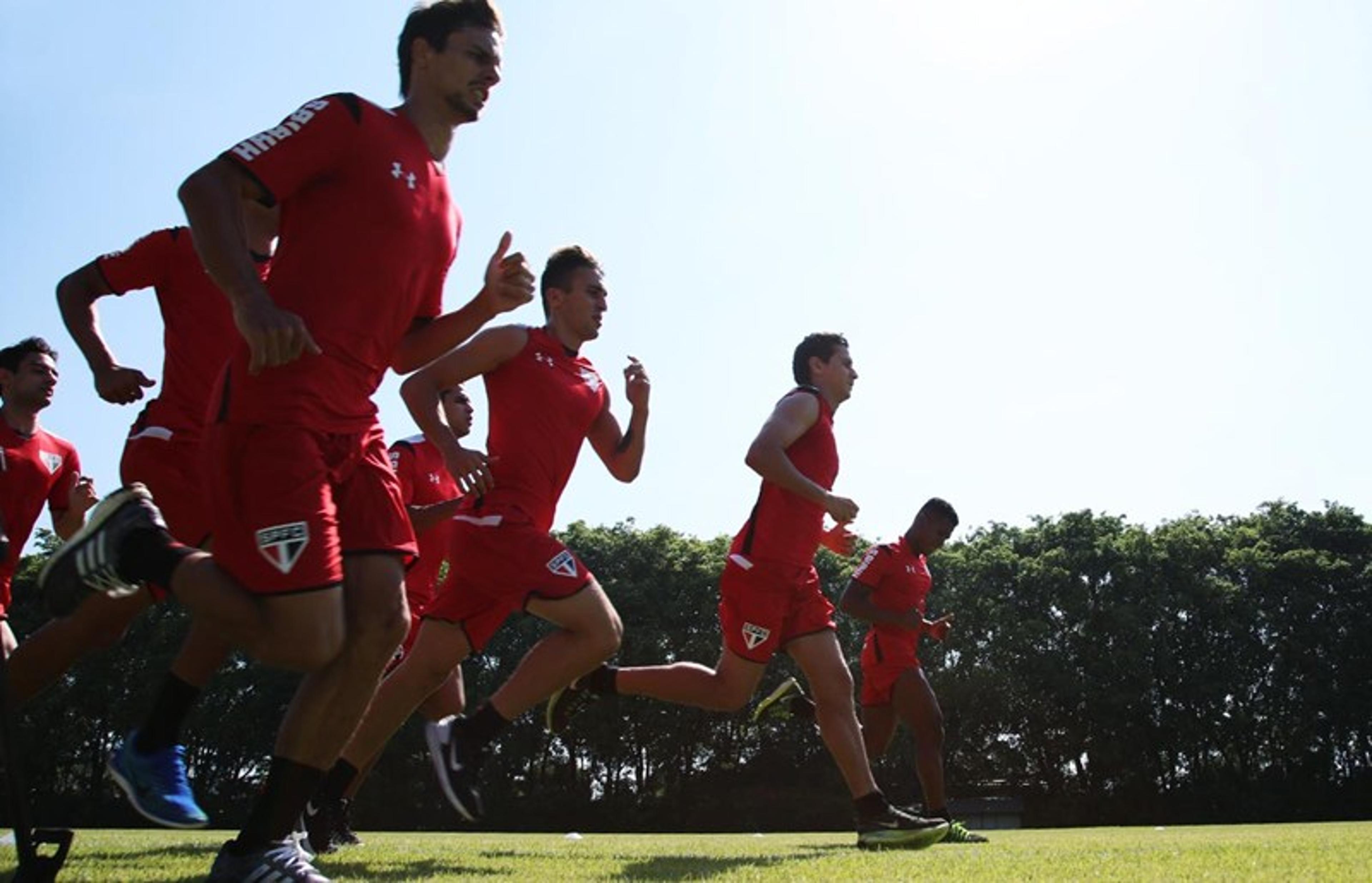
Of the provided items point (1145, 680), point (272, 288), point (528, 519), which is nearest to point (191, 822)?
point (272, 288)

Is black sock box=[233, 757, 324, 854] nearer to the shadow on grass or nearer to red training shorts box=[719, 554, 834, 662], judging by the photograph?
the shadow on grass

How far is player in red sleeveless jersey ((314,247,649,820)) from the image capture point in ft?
19.1

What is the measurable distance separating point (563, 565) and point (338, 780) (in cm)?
150

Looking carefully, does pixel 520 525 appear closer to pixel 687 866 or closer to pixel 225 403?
pixel 687 866

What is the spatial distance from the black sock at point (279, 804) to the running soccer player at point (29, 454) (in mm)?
4849

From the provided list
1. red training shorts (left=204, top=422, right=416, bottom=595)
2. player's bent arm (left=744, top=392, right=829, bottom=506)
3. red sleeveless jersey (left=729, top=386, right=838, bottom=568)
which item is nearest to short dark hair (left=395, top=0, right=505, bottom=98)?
red training shorts (left=204, top=422, right=416, bottom=595)

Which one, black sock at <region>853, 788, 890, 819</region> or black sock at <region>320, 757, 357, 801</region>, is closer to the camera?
black sock at <region>320, 757, 357, 801</region>

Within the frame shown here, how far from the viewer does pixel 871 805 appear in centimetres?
769

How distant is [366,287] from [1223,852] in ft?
16.1

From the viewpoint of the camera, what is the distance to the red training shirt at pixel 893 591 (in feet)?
35.3

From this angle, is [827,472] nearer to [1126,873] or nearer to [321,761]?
[1126,873]

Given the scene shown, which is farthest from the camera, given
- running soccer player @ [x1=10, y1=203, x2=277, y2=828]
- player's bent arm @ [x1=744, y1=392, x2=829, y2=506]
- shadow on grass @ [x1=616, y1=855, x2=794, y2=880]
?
player's bent arm @ [x1=744, y1=392, x2=829, y2=506]

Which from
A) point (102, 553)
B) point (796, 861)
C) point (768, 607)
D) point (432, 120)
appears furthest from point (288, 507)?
point (768, 607)

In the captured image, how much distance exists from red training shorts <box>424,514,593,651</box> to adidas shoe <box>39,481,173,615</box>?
2476mm
